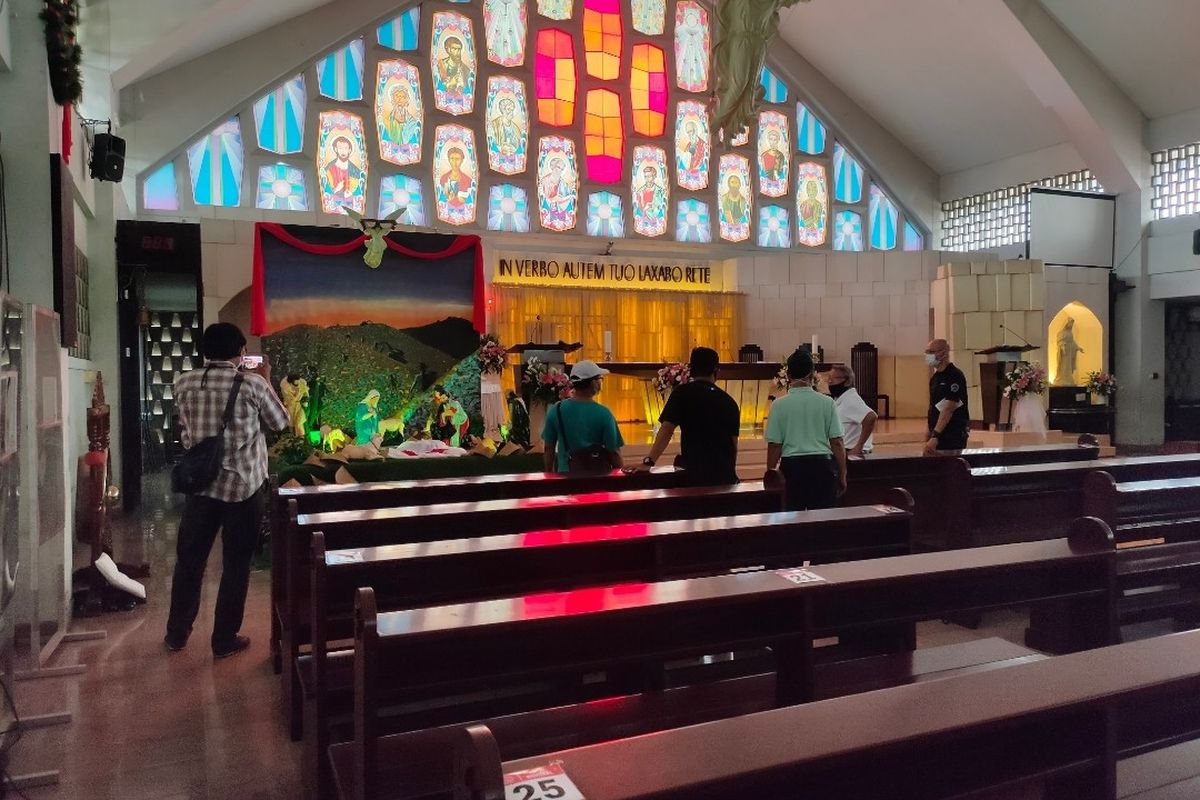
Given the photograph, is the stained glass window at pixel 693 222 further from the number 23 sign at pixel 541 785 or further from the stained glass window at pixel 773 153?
the number 23 sign at pixel 541 785

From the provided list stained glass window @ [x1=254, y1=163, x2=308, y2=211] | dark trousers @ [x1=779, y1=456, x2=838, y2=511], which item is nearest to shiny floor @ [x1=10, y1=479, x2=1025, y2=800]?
dark trousers @ [x1=779, y1=456, x2=838, y2=511]

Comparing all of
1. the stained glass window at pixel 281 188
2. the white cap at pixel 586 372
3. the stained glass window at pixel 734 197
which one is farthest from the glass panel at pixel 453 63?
the white cap at pixel 586 372

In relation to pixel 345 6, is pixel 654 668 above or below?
below

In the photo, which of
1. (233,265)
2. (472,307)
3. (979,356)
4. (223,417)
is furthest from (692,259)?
(223,417)

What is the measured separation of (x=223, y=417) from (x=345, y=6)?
11.0 m

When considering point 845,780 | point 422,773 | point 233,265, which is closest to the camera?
point 845,780

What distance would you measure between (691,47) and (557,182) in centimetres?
369

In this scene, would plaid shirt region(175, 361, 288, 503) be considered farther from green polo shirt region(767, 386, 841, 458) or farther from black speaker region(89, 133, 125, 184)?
black speaker region(89, 133, 125, 184)

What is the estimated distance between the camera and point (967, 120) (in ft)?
50.6

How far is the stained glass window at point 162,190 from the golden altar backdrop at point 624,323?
467 centimetres

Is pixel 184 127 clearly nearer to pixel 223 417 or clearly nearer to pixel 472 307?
pixel 472 307

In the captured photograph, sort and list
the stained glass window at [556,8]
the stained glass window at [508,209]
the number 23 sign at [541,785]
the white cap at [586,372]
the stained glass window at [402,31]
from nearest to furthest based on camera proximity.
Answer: the number 23 sign at [541,785] < the white cap at [586,372] < the stained glass window at [402,31] < the stained glass window at [508,209] < the stained glass window at [556,8]

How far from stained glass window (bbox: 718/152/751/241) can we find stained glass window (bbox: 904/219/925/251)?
12.3ft

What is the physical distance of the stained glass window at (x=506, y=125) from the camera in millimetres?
14195
